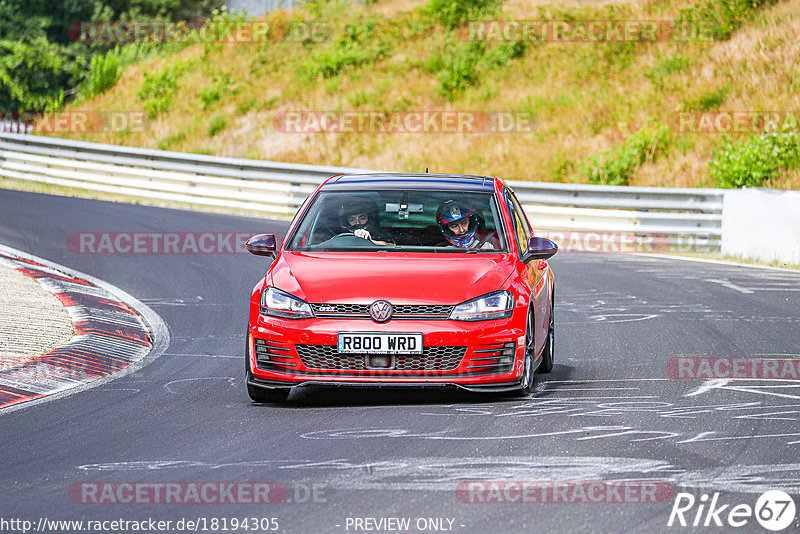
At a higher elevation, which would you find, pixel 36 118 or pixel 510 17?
pixel 510 17

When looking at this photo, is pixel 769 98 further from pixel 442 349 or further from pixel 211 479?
pixel 211 479

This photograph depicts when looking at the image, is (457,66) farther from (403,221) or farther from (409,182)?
(403,221)

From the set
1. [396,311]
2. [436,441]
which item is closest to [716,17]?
[396,311]

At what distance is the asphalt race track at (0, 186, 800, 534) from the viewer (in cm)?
573

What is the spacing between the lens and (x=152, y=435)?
7.58 meters

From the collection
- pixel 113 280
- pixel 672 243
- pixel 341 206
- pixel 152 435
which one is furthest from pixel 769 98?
pixel 152 435

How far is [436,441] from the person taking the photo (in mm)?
7211

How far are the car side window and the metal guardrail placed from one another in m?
10.5

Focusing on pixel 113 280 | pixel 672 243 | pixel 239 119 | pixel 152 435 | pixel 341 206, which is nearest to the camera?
pixel 152 435

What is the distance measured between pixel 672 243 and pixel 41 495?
1602cm

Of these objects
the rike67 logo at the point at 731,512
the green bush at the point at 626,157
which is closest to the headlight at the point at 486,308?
the rike67 logo at the point at 731,512

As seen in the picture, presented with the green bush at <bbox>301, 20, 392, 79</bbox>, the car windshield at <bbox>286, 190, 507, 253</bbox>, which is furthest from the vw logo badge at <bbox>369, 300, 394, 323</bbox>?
the green bush at <bbox>301, 20, 392, 79</bbox>

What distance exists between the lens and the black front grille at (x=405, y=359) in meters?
8.17

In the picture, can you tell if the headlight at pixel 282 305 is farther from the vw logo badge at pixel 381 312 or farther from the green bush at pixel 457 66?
the green bush at pixel 457 66
